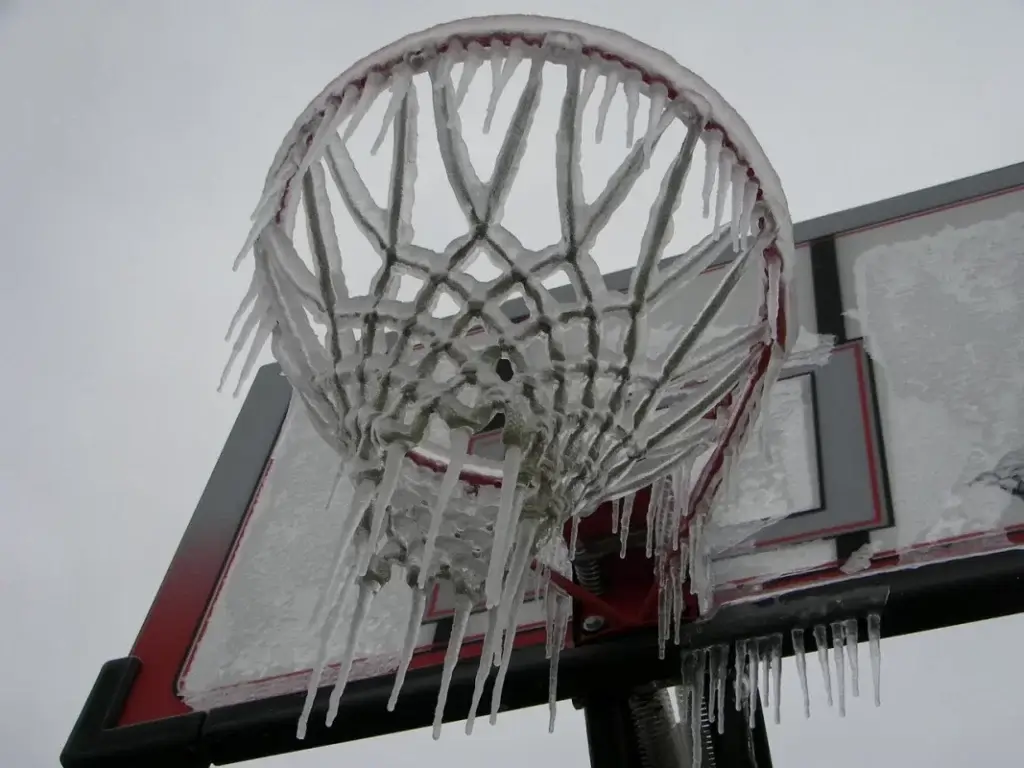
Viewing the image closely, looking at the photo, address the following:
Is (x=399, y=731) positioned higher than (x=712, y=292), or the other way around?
(x=712, y=292)

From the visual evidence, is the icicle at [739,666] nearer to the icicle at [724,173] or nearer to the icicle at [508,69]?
the icicle at [724,173]

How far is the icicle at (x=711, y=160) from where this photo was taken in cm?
172

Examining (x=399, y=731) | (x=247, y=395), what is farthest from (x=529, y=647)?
(x=247, y=395)

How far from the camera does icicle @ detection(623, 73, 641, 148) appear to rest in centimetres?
169

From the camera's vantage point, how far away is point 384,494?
1.75 m

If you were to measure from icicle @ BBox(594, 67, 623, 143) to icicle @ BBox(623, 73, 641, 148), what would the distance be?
16 millimetres

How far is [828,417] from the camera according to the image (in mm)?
2463

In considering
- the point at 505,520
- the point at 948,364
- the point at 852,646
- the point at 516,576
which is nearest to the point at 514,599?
the point at 516,576

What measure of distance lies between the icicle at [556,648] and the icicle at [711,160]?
88cm

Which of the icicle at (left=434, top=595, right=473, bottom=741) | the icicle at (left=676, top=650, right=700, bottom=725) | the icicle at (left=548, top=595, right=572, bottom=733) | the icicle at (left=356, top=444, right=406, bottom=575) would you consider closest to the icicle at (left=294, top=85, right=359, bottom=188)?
the icicle at (left=356, top=444, right=406, bottom=575)

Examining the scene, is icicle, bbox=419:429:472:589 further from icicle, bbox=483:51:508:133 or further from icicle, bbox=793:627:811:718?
icicle, bbox=793:627:811:718

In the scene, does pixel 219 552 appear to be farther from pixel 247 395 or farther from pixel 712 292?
pixel 712 292

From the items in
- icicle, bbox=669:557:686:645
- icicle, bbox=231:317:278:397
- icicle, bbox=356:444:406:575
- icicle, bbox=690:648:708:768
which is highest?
icicle, bbox=231:317:278:397

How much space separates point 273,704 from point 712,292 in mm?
1256
